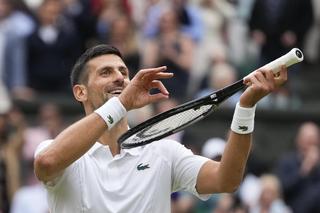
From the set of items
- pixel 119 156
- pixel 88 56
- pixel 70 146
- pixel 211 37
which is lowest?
pixel 211 37

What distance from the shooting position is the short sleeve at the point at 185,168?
25.7 ft

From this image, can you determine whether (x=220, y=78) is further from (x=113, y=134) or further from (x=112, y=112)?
(x=112, y=112)

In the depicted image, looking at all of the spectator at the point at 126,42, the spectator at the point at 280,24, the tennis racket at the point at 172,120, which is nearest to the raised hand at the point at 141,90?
the tennis racket at the point at 172,120

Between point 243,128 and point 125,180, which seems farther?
point 125,180

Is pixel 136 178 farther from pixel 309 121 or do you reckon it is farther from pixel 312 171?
pixel 309 121

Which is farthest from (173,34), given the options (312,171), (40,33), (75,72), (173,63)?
(75,72)

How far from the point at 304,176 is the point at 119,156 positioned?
703 centimetres

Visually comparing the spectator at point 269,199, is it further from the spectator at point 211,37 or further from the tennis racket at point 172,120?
the tennis racket at point 172,120

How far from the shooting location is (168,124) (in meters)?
7.73

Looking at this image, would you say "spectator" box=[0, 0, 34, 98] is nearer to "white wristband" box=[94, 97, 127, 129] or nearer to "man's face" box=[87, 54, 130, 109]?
"man's face" box=[87, 54, 130, 109]

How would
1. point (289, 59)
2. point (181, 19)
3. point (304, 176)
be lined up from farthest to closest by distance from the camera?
point (181, 19) < point (304, 176) < point (289, 59)

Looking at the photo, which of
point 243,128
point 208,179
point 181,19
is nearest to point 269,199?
point 181,19

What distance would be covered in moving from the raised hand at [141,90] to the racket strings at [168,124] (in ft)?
0.71

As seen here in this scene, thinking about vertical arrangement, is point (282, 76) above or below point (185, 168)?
above
